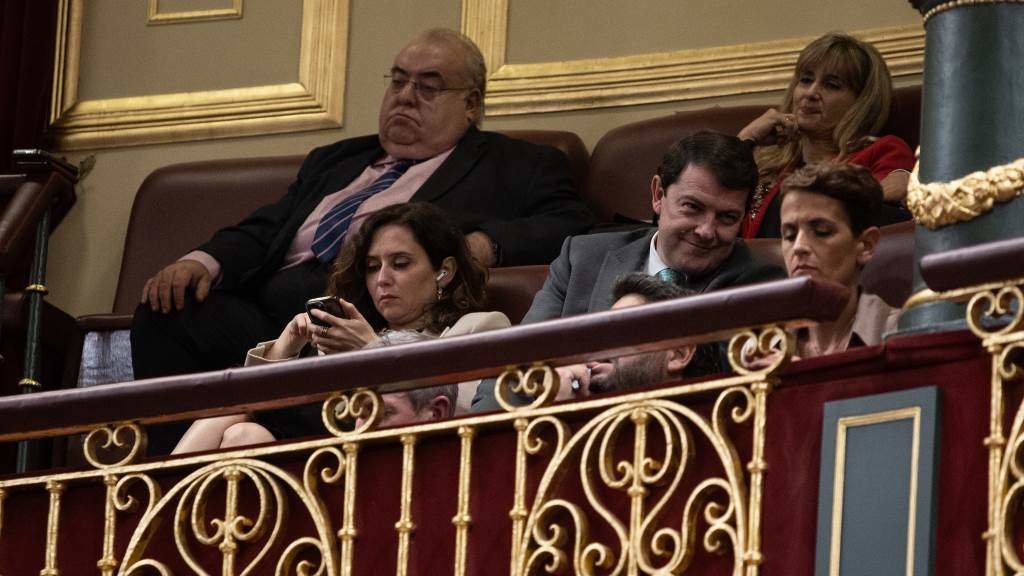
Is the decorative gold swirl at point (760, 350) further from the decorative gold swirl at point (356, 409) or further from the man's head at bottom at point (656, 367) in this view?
the decorative gold swirl at point (356, 409)

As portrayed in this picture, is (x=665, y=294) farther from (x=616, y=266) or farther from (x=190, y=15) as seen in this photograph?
(x=190, y=15)

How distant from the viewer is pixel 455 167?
4.70m

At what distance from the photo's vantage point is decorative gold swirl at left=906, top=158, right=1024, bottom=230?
8.77 feet

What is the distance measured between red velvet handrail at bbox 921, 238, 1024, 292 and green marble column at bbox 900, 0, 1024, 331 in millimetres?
156

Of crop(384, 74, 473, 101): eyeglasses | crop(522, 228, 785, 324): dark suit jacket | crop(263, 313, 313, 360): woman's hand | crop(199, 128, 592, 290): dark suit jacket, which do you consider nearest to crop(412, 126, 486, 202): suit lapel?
crop(199, 128, 592, 290): dark suit jacket

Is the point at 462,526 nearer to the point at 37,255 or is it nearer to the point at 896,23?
the point at 37,255

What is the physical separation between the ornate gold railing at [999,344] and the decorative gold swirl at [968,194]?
0.17 metres

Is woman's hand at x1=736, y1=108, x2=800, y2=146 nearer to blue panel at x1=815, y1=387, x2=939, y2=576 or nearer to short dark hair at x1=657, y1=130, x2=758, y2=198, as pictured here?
short dark hair at x1=657, y1=130, x2=758, y2=198

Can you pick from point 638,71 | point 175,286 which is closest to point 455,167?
point 175,286

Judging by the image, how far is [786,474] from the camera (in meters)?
2.62

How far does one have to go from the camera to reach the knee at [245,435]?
3492 mm

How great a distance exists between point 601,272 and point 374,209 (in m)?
0.95

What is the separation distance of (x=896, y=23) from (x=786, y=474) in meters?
2.62

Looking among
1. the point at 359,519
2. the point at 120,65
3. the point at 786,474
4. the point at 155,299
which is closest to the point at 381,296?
the point at 155,299
